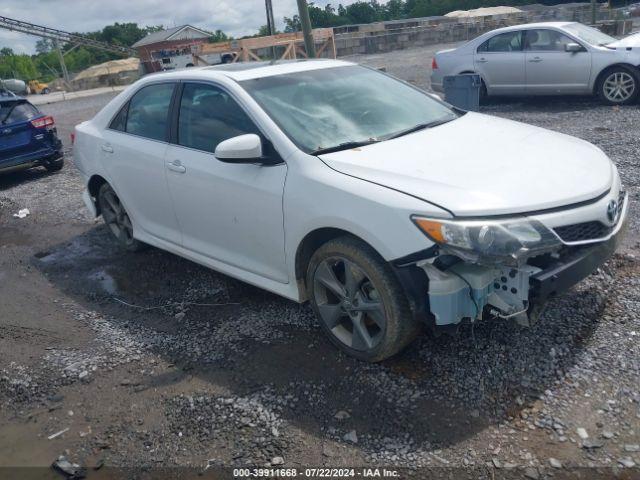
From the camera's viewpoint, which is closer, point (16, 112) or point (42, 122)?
point (16, 112)

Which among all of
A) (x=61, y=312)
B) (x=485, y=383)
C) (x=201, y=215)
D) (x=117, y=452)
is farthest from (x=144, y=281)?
(x=485, y=383)

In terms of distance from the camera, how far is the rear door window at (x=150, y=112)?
462cm

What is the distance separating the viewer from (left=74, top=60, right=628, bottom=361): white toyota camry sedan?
289 cm

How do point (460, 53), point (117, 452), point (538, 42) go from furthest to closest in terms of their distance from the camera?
1. point (460, 53)
2. point (538, 42)
3. point (117, 452)

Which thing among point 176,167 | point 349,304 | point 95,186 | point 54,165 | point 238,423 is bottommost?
point 238,423

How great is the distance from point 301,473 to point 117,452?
103cm

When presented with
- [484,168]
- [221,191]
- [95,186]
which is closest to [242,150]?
[221,191]

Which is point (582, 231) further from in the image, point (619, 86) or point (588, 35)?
point (588, 35)

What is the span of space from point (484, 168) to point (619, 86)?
820cm

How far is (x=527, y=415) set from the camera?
2881mm

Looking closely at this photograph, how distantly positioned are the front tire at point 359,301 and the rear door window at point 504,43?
29.9ft

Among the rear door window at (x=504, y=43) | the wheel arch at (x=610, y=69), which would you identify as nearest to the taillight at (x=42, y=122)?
the rear door window at (x=504, y=43)

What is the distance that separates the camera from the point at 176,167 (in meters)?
4.33

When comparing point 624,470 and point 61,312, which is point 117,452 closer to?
point 61,312
